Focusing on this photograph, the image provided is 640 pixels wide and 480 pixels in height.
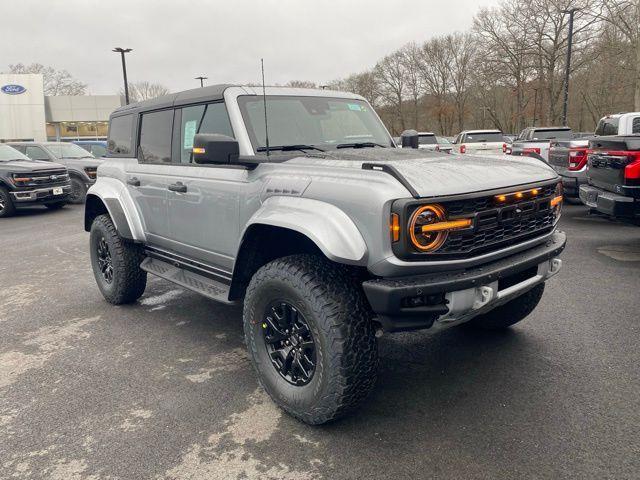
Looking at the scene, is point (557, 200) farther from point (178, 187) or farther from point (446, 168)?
point (178, 187)

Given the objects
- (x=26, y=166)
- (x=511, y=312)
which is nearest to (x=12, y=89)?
(x=26, y=166)

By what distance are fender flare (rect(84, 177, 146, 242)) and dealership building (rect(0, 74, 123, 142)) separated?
123 feet

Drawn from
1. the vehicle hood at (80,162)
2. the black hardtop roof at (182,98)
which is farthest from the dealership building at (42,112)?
the black hardtop roof at (182,98)

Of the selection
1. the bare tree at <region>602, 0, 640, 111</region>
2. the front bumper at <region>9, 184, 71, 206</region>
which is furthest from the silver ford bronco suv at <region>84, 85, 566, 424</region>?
the bare tree at <region>602, 0, 640, 111</region>

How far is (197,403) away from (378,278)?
1.44 meters

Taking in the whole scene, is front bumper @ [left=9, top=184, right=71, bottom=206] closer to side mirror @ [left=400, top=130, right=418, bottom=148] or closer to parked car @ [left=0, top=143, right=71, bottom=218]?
parked car @ [left=0, top=143, right=71, bottom=218]

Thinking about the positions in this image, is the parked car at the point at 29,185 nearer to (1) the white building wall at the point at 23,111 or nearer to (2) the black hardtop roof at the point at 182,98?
(2) the black hardtop roof at the point at 182,98

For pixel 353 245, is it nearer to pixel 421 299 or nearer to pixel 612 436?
pixel 421 299

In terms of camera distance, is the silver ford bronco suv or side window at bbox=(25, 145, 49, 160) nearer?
the silver ford bronco suv

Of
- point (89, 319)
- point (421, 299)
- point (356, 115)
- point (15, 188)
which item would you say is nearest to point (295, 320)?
point (421, 299)

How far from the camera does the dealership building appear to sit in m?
42.2

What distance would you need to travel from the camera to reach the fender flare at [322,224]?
2.57 metres

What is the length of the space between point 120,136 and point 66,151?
1181cm

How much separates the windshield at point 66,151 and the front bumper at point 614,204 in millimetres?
13889
